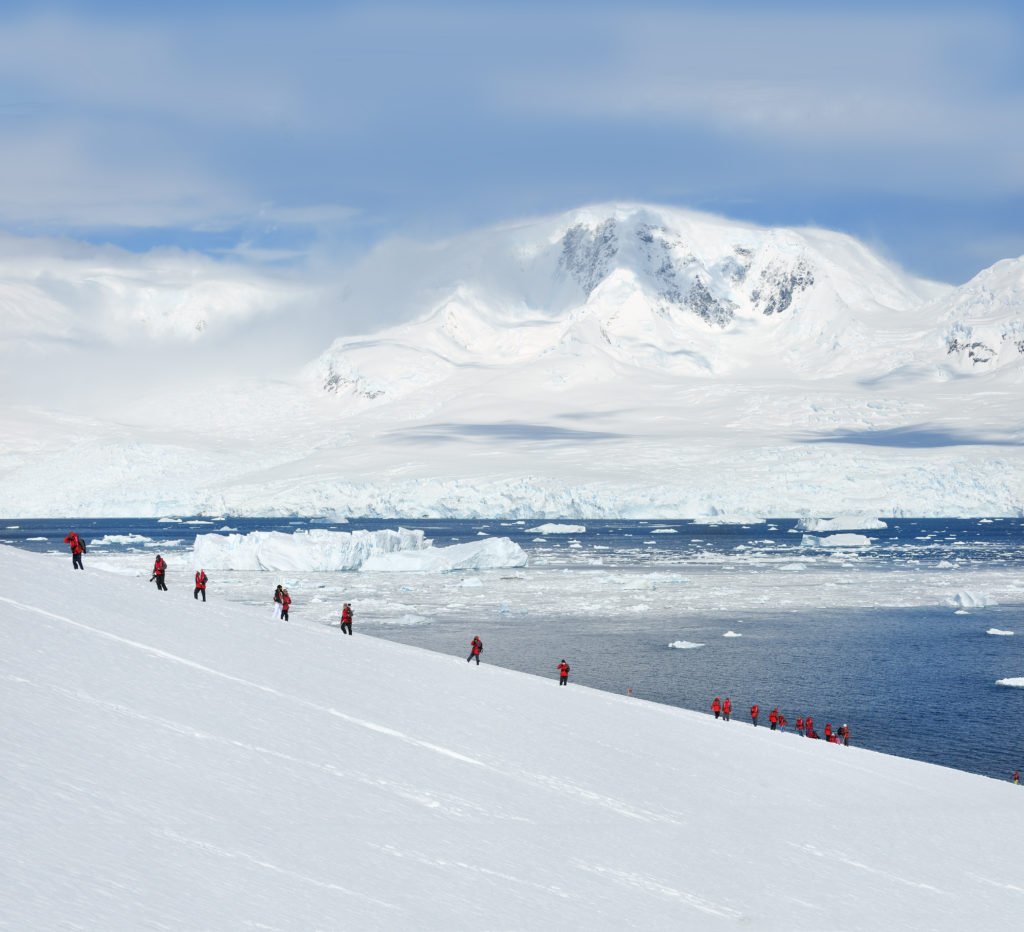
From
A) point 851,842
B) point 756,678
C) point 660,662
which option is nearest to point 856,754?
point 851,842

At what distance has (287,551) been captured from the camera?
79.6 m

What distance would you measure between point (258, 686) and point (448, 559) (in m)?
65.1

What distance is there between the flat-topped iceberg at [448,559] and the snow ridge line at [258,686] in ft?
205

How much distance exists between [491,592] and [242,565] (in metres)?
19.9

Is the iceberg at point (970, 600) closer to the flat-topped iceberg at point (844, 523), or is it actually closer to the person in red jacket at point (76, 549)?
the person in red jacket at point (76, 549)

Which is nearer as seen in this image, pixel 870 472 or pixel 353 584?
pixel 353 584

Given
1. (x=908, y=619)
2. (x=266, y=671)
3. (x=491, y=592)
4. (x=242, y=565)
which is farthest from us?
(x=242, y=565)

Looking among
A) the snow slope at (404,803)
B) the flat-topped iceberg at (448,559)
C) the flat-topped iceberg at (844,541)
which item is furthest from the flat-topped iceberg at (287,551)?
the snow slope at (404,803)

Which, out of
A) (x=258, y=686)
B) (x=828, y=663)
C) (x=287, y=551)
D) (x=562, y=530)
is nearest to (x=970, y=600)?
(x=828, y=663)

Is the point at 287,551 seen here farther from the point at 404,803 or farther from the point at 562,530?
the point at 404,803

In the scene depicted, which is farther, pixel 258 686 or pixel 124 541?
pixel 124 541

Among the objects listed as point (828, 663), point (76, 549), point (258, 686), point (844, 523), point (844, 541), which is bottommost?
point (828, 663)

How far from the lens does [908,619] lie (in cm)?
5538

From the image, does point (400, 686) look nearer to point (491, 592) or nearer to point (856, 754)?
point (856, 754)
